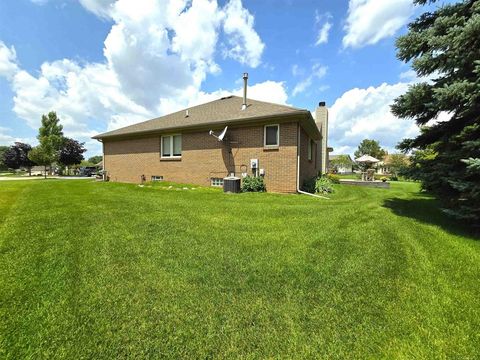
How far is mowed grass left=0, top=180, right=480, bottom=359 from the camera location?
215 cm

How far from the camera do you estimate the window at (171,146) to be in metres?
13.7

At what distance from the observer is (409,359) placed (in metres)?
2.03

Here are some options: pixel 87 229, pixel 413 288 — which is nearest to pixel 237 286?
pixel 413 288

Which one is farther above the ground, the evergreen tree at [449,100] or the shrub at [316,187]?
the evergreen tree at [449,100]

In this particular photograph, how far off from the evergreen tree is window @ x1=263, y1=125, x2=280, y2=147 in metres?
4.99

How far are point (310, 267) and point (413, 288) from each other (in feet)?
4.03

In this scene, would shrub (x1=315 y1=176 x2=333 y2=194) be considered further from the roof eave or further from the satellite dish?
the satellite dish

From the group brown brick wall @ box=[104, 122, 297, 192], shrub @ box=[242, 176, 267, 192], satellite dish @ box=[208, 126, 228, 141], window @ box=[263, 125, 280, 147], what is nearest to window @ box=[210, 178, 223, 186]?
brown brick wall @ box=[104, 122, 297, 192]

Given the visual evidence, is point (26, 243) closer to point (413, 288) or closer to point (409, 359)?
point (409, 359)

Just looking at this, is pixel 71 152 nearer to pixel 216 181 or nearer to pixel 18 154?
pixel 18 154

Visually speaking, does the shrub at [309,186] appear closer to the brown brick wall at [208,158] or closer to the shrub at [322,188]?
the shrub at [322,188]

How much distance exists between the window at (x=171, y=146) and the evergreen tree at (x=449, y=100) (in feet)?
34.4

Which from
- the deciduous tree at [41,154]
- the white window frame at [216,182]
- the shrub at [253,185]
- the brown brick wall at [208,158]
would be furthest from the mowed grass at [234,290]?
the deciduous tree at [41,154]

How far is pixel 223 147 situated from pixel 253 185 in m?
2.66
